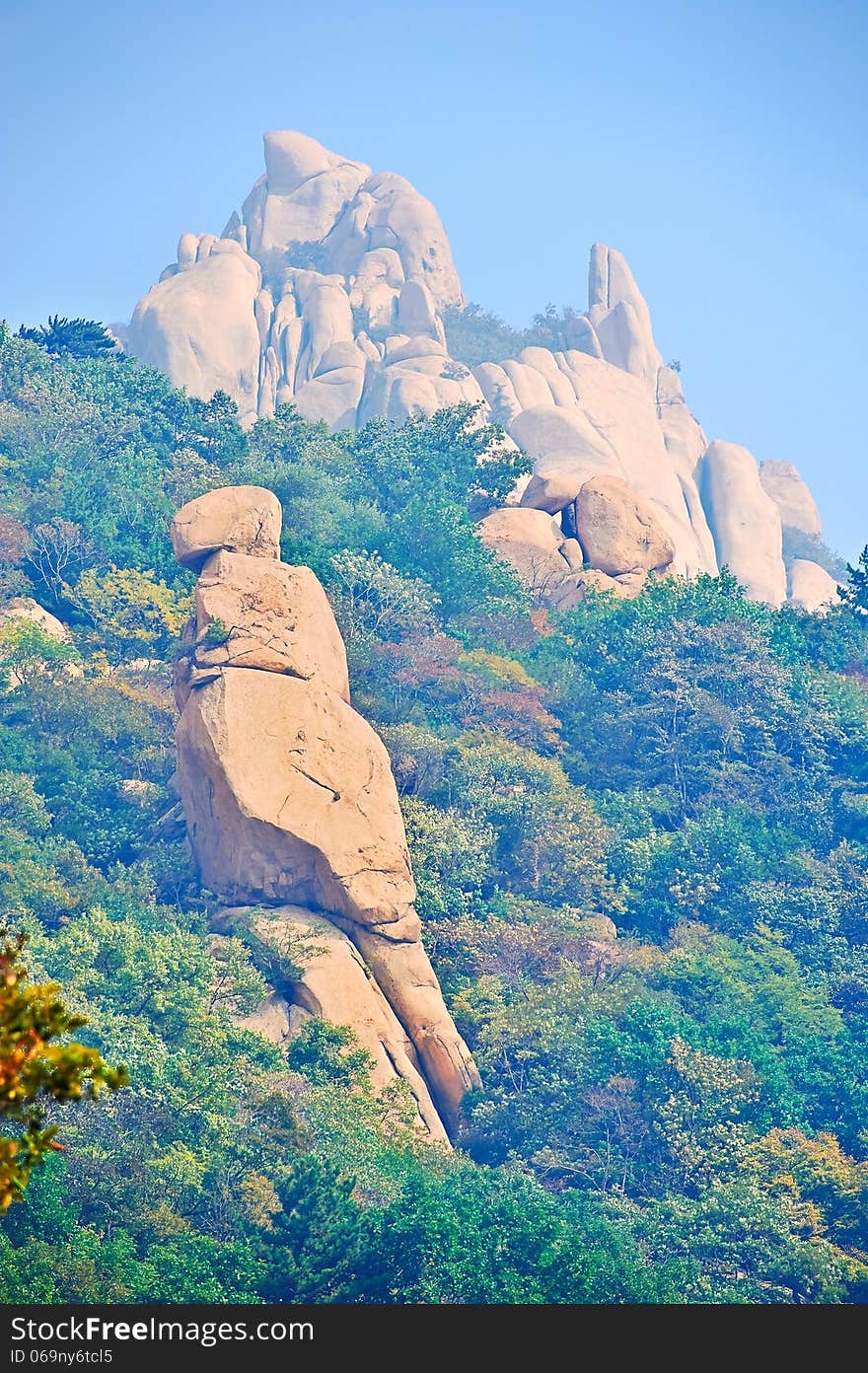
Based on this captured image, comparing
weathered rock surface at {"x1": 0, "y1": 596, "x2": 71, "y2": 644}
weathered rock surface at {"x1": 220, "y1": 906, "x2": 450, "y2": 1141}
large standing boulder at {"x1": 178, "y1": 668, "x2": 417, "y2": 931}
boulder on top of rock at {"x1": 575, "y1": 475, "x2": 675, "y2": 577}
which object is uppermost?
boulder on top of rock at {"x1": 575, "y1": 475, "x2": 675, "y2": 577}

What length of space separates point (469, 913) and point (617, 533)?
71.5 feet

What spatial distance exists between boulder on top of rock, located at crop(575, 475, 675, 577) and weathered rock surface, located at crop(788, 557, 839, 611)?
26757mm

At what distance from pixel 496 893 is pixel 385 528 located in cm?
1773

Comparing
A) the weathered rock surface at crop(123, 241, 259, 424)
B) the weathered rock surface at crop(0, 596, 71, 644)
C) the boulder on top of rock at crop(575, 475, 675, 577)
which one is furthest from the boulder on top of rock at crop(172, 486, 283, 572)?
the weathered rock surface at crop(123, 241, 259, 424)

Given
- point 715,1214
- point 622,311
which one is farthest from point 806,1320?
point 622,311

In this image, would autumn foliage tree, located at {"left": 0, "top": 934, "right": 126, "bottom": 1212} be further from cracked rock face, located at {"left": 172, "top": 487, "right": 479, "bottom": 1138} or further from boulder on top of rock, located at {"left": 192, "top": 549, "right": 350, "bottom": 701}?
boulder on top of rock, located at {"left": 192, "top": 549, "right": 350, "bottom": 701}

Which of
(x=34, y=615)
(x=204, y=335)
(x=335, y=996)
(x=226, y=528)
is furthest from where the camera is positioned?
(x=204, y=335)

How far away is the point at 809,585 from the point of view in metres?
85.1

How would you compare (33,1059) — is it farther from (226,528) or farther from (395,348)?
(395,348)

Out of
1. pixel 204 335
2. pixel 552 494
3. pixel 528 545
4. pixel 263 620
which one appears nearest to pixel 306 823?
pixel 263 620

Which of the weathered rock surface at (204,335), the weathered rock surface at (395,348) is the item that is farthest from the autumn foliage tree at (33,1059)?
the weathered rock surface at (204,335)

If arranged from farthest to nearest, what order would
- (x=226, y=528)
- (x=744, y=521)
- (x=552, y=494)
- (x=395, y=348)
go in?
(x=744, y=521) → (x=395, y=348) → (x=552, y=494) → (x=226, y=528)

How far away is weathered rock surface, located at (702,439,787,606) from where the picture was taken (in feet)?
271

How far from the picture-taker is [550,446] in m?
78.8
